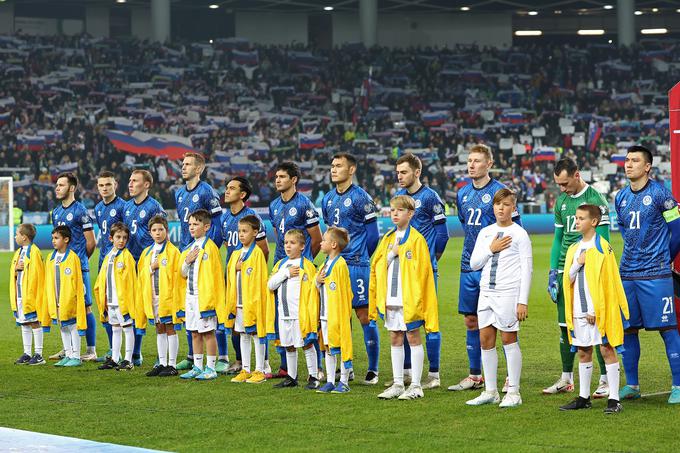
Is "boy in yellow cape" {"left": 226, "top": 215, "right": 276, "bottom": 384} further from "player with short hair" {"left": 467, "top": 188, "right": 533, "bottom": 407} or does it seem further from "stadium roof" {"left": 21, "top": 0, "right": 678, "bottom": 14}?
"stadium roof" {"left": 21, "top": 0, "right": 678, "bottom": 14}

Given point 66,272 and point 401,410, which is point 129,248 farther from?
point 401,410

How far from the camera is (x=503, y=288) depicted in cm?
842

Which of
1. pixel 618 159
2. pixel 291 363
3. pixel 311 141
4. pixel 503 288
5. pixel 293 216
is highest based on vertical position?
pixel 311 141

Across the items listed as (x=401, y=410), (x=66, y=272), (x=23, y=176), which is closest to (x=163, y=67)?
(x=23, y=176)

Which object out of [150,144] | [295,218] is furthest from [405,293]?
[150,144]

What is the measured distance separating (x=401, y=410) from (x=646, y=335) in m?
5.43

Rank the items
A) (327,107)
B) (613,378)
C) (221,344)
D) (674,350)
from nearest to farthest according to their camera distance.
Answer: (613,378) < (674,350) < (221,344) < (327,107)

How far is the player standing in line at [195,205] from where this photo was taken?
10914 millimetres

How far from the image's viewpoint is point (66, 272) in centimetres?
1158

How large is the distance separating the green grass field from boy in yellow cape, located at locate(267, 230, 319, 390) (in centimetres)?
36

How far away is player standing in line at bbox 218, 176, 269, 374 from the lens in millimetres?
10430

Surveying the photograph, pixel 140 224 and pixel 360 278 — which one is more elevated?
pixel 140 224

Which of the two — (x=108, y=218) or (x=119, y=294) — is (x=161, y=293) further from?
(x=108, y=218)

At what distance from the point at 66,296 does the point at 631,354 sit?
6.02 metres
